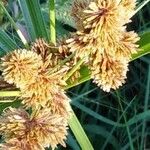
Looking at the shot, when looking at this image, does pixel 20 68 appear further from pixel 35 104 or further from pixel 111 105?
pixel 111 105

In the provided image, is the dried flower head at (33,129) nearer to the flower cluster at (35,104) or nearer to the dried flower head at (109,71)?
the flower cluster at (35,104)

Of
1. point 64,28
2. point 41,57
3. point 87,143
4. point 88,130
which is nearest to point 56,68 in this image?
point 41,57

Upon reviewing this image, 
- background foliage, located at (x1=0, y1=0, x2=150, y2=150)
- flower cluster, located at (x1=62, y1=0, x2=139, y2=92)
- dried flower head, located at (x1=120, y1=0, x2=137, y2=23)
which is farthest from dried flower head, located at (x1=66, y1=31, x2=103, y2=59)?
background foliage, located at (x1=0, y1=0, x2=150, y2=150)

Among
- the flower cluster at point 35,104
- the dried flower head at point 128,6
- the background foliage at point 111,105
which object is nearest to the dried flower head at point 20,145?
the flower cluster at point 35,104

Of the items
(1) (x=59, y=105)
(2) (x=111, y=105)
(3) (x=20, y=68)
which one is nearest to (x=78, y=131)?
(1) (x=59, y=105)

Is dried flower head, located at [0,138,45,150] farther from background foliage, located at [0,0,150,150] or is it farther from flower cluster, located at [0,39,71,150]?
background foliage, located at [0,0,150,150]

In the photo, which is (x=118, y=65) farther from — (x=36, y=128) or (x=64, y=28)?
(x=64, y=28)
